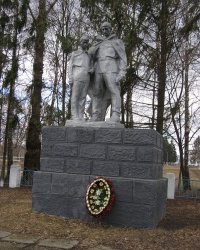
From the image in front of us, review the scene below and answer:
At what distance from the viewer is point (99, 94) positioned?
6.52 m

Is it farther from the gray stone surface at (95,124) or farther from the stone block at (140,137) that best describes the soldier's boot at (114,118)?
the stone block at (140,137)

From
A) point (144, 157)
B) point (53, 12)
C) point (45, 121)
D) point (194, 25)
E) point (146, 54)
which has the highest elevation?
point (53, 12)

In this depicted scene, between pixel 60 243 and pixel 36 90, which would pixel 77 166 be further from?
pixel 36 90

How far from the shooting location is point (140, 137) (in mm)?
5516

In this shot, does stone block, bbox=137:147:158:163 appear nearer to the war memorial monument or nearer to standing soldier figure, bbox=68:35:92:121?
the war memorial monument

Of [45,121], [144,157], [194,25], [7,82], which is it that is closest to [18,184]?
[45,121]

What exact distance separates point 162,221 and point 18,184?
283 inches

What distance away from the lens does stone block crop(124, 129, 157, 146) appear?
5.47 m

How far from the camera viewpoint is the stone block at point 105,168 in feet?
18.3

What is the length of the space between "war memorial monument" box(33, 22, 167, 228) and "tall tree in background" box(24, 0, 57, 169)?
6.91 m

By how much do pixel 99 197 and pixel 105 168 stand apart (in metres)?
0.56

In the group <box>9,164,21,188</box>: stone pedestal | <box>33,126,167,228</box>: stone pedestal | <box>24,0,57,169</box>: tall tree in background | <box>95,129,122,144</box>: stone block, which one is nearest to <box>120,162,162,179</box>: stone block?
<box>33,126,167,228</box>: stone pedestal

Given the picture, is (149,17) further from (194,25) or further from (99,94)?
(99,94)

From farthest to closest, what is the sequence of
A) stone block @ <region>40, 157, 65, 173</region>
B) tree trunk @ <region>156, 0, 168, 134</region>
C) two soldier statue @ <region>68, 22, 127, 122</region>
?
tree trunk @ <region>156, 0, 168, 134</region>
two soldier statue @ <region>68, 22, 127, 122</region>
stone block @ <region>40, 157, 65, 173</region>
